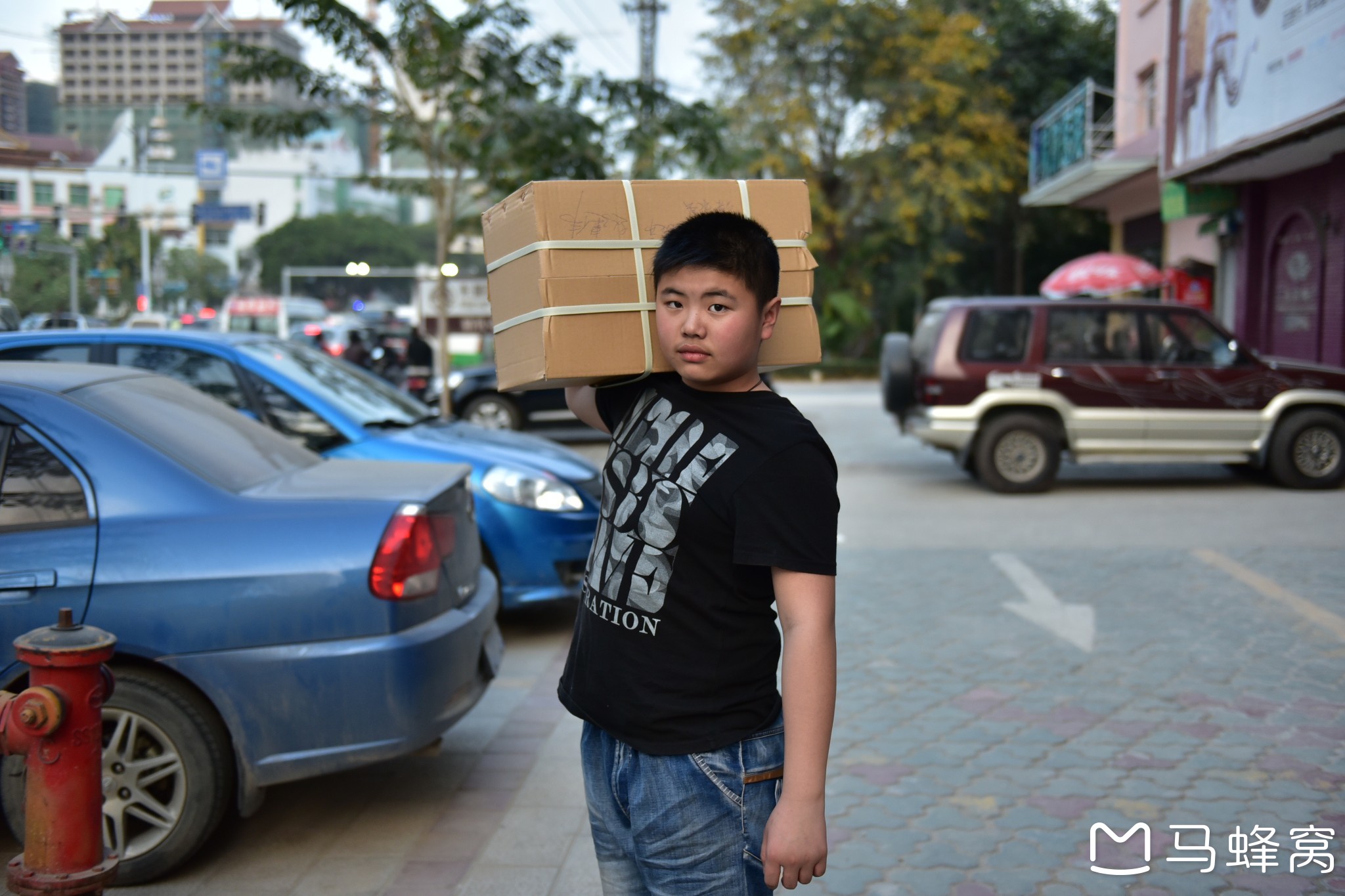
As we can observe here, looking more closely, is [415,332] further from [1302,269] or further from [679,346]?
[679,346]

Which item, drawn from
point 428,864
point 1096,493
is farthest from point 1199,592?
point 428,864

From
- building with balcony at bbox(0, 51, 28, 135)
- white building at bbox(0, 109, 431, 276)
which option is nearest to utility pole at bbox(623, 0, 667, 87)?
white building at bbox(0, 109, 431, 276)

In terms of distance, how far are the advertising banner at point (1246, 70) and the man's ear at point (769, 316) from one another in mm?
11104

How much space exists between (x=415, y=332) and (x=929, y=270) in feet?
65.2

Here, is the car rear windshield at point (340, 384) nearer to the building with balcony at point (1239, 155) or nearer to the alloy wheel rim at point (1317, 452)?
the alloy wheel rim at point (1317, 452)

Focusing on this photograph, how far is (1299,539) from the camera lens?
8.95 metres

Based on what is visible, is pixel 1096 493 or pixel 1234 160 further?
pixel 1234 160

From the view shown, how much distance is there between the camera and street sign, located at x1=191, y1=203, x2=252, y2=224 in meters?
27.6

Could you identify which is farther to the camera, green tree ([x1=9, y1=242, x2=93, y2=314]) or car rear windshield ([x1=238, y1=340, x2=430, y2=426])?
green tree ([x1=9, y1=242, x2=93, y2=314])

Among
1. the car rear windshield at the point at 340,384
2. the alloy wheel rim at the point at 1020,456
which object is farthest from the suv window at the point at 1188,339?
the car rear windshield at the point at 340,384

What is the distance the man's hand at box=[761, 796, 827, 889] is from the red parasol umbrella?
16531mm

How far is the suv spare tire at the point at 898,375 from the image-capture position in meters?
12.2

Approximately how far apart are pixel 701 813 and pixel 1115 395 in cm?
1056

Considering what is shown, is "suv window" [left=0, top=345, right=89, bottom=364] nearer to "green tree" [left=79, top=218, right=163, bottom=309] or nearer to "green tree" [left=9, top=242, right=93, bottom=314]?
"green tree" [left=9, top=242, right=93, bottom=314]
